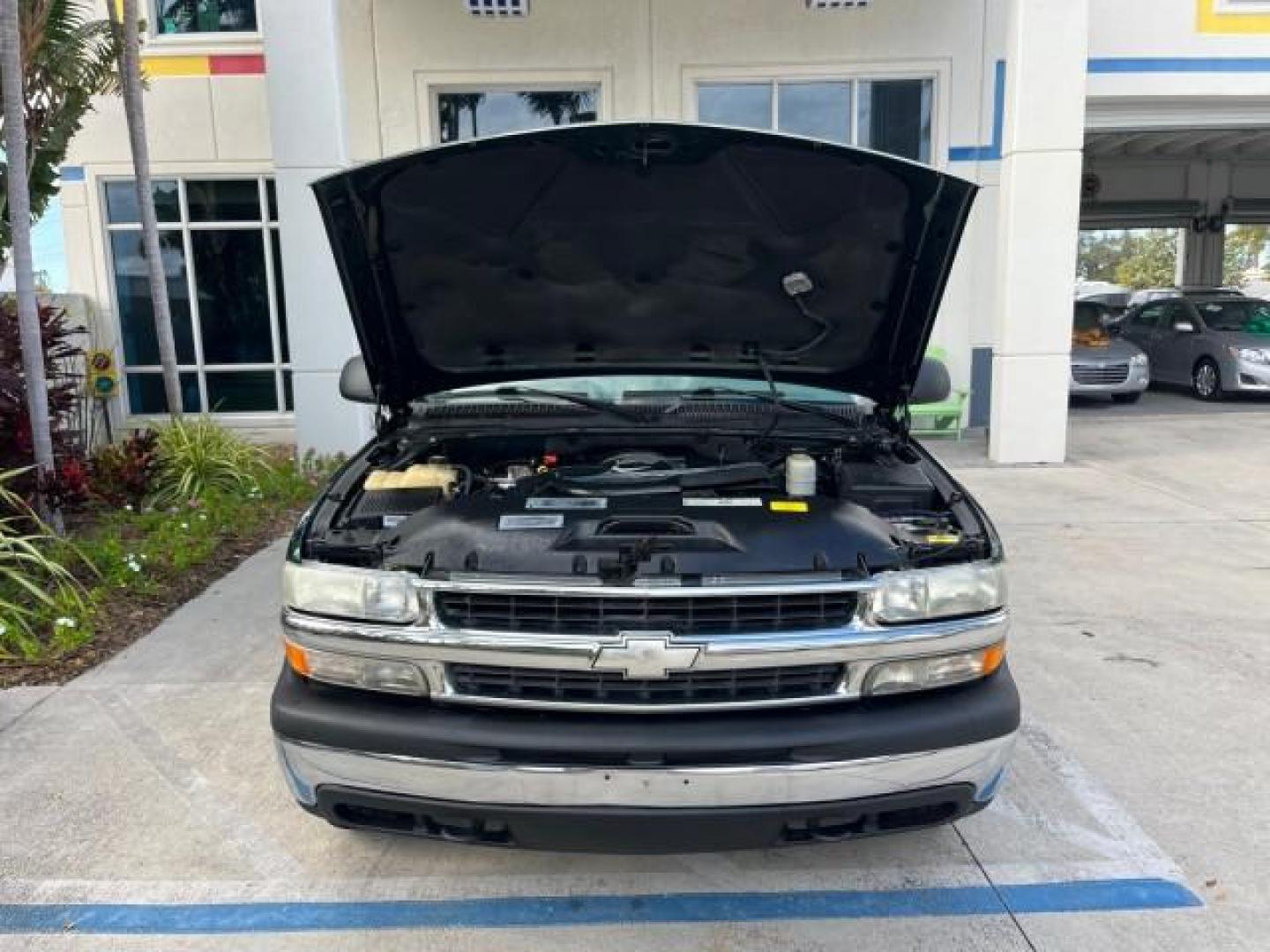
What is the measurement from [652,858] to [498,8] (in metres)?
9.58

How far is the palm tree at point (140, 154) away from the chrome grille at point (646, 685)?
751 cm

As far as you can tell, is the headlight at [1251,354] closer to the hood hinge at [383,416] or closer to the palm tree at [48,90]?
the hood hinge at [383,416]

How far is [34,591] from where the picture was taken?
5.02m

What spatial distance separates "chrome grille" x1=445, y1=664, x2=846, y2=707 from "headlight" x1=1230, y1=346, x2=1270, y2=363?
14.6 m

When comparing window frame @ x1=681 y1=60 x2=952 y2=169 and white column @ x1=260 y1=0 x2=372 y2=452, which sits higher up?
window frame @ x1=681 y1=60 x2=952 y2=169

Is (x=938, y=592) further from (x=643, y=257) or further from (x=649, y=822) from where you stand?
(x=643, y=257)

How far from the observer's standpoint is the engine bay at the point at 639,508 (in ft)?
8.36

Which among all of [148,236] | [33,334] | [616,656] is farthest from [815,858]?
[148,236]

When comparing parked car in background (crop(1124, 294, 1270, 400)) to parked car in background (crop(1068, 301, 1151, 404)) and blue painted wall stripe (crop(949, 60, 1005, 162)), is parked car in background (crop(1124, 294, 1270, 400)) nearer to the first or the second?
parked car in background (crop(1068, 301, 1151, 404))

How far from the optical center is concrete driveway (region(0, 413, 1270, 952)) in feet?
8.89

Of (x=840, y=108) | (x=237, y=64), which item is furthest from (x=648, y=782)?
(x=237, y=64)

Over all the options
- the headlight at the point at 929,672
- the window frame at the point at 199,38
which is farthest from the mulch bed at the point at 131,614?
the window frame at the point at 199,38

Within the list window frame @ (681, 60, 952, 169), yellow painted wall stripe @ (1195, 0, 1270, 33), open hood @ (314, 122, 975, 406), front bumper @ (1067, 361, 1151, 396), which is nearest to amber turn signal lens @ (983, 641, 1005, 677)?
open hood @ (314, 122, 975, 406)

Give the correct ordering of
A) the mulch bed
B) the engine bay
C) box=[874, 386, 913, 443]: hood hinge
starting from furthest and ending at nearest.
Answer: the mulch bed, box=[874, 386, 913, 443]: hood hinge, the engine bay
